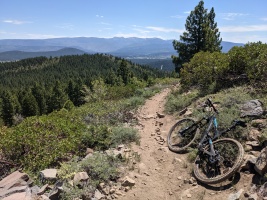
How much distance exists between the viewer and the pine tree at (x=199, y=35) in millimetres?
25906

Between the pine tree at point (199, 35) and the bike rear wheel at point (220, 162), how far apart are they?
21.6 m

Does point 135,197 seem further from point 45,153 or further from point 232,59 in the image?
point 232,59

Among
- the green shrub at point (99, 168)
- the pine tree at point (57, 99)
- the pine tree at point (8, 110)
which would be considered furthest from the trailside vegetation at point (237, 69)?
the pine tree at point (57, 99)

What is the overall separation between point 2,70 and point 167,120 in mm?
180792

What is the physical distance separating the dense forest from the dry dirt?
46.5ft

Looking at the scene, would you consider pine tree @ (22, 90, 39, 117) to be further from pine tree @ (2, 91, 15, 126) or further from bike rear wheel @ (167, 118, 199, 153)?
bike rear wheel @ (167, 118, 199, 153)

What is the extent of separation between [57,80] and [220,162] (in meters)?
71.6

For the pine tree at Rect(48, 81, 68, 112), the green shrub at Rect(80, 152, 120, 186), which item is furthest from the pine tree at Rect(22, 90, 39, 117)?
the green shrub at Rect(80, 152, 120, 186)

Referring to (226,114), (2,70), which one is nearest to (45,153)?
(226,114)

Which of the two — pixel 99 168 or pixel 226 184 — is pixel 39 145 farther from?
pixel 226 184

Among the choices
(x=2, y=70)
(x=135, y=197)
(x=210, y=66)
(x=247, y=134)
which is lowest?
(x=2, y=70)

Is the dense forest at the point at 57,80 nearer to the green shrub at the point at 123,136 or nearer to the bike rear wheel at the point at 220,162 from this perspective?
the green shrub at the point at 123,136

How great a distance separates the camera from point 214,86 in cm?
1294

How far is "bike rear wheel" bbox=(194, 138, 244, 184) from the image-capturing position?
5.50 metres
